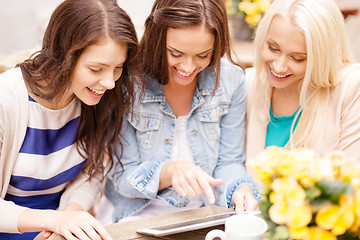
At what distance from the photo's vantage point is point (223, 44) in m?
1.29

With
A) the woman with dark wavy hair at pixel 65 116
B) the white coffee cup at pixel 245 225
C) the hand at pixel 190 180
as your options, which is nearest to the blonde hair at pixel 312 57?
the hand at pixel 190 180

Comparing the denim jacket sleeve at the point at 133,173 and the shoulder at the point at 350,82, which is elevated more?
the shoulder at the point at 350,82

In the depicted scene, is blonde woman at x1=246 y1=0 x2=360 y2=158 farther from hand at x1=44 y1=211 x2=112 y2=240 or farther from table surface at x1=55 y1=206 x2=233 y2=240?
hand at x1=44 y1=211 x2=112 y2=240

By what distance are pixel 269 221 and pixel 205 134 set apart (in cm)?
81

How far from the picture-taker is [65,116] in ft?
4.20

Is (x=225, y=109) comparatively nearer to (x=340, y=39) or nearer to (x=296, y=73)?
(x=296, y=73)

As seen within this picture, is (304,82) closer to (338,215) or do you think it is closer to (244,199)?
(244,199)

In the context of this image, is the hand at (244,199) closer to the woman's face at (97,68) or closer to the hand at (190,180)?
the hand at (190,180)

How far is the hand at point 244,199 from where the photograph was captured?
1.12m

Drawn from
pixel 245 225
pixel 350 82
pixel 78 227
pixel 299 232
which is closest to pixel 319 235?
pixel 299 232

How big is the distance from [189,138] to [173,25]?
484 mm

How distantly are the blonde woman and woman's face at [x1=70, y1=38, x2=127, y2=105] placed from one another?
1.80ft

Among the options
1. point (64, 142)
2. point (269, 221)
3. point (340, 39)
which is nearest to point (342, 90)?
point (340, 39)

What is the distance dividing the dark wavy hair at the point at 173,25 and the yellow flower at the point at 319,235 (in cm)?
77
